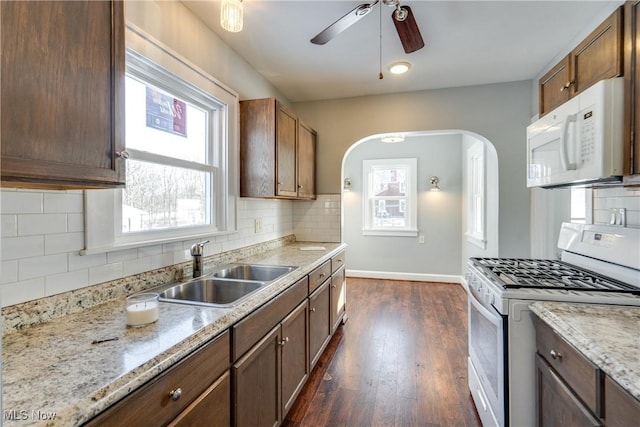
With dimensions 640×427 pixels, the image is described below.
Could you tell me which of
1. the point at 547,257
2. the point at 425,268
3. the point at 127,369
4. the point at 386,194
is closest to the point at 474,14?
the point at 547,257

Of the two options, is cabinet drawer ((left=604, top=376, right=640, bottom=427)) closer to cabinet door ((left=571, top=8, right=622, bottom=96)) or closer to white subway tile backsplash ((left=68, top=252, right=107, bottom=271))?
cabinet door ((left=571, top=8, right=622, bottom=96))

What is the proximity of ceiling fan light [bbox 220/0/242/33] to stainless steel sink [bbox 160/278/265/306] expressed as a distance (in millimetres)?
1311

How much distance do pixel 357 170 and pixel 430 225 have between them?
1534 millimetres

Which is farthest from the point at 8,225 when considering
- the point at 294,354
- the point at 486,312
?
the point at 486,312

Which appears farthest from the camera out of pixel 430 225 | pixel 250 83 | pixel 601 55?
pixel 430 225

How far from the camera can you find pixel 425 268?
16.9 feet

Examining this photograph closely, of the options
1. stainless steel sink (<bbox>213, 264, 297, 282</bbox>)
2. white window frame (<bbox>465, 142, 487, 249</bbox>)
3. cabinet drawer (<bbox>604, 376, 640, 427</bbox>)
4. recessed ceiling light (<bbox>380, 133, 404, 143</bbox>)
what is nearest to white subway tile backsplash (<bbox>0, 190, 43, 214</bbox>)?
stainless steel sink (<bbox>213, 264, 297, 282</bbox>)

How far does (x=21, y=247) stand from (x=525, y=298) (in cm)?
204

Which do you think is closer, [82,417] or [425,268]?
[82,417]

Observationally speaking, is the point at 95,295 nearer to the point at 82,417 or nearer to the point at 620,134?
the point at 82,417

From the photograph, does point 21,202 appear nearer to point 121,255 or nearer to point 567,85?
point 121,255

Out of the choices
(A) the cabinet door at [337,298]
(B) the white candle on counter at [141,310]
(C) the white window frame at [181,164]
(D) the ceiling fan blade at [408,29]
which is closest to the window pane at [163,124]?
(C) the white window frame at [181,164]

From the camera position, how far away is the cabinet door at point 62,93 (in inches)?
30.1

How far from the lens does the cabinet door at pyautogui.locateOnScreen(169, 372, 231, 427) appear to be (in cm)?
99
